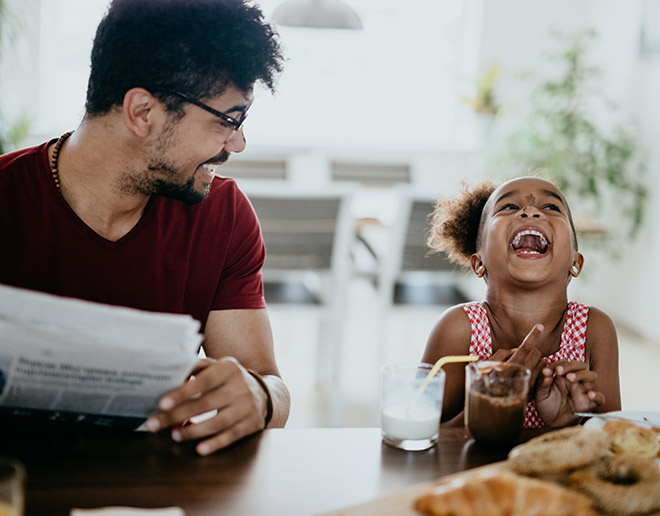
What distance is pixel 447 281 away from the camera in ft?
12.8

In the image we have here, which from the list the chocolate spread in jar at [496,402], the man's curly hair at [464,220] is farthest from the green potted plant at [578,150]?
the chocolate spread in jar at [496,402]

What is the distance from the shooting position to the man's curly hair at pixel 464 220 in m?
1.81

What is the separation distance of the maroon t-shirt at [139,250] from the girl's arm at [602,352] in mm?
657

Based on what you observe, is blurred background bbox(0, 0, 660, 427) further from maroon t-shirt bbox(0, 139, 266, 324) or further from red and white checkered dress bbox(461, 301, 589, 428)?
red and white checkered dress bbox(461, 301, 589, 428)

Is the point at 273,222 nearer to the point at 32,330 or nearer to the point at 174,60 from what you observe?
the point at 174,60

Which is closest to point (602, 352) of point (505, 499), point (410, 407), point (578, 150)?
point (410, 407)

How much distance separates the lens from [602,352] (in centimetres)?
151

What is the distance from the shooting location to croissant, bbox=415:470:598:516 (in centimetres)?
84

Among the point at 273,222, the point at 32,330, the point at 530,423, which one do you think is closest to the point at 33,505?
the point at 32,330

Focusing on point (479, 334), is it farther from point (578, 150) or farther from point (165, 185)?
point (578, 150)

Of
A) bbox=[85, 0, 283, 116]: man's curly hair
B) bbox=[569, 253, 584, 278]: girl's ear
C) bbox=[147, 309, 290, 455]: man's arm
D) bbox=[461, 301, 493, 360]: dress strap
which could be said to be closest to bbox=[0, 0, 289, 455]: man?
bbox=[85, 0, 283, 116]: man's curly hair

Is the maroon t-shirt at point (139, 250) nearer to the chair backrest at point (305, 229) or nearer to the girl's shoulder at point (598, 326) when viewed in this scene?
the girl's shoulder at point (598, 326)

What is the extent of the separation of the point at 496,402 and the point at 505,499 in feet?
0.85

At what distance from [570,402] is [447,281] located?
2.63 meters
